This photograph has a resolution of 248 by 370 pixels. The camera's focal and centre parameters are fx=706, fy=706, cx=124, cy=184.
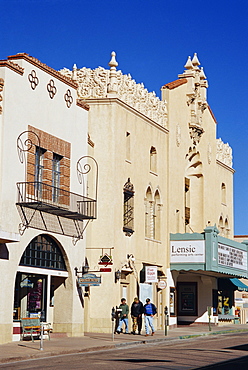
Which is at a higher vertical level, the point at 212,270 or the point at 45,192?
the point at 45,192

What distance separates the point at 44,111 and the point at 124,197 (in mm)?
7766

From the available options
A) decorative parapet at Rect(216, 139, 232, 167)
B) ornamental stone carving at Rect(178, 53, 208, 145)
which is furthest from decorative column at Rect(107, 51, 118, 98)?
decorative parapet at Rect(216, 139, 232, 167)

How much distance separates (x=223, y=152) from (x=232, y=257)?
10467mm

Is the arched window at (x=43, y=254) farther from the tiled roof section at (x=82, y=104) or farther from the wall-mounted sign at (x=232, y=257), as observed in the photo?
the wall-mounted sign at (x=232, y=257)

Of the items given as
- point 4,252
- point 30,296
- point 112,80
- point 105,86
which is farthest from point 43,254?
point 112,80

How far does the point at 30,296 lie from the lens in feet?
89.4

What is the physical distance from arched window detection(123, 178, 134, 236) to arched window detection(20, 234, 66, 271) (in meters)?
5.60

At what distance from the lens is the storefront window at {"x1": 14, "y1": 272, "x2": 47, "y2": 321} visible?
26.4 m

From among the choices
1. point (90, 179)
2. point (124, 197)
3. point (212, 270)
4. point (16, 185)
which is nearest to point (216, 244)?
point (212, 270)

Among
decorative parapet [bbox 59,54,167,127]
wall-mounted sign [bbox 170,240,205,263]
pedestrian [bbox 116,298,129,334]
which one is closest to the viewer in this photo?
pedestrian [bbox 116,298,129,334]

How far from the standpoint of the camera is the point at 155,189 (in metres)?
37.1

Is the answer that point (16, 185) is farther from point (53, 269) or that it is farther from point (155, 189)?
point (155, 189)

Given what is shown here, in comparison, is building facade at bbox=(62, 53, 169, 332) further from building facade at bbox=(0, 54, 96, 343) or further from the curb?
the curb

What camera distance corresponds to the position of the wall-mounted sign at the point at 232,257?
39156mm
